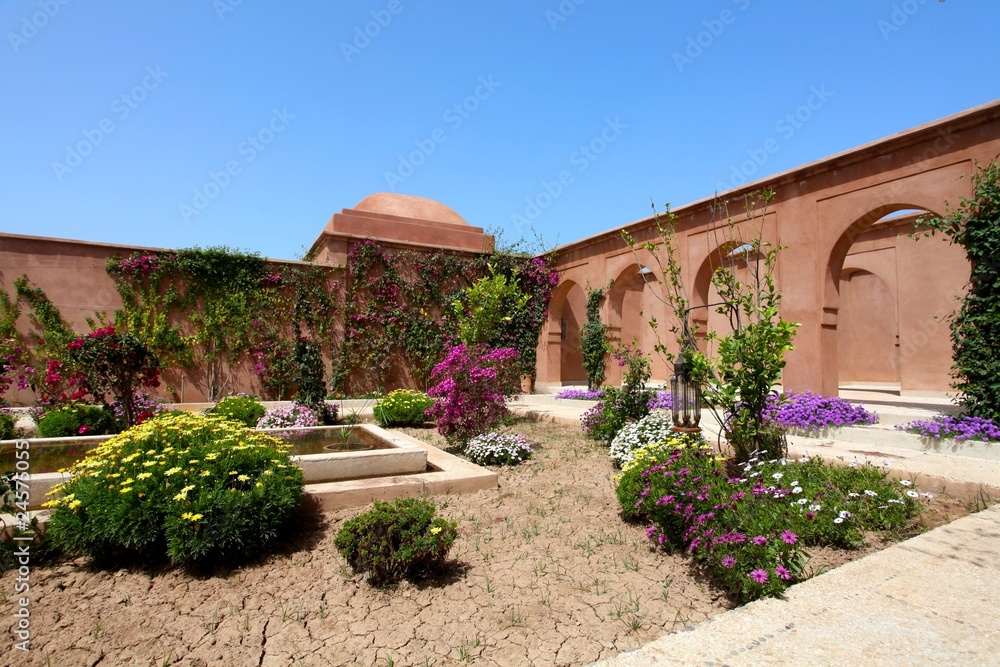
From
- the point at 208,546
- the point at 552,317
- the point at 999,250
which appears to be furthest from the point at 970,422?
the point at 552,317

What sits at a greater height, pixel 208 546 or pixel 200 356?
pixel 200 356

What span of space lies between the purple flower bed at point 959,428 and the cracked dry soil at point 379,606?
3828 millimetres

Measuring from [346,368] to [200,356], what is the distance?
2905 mm

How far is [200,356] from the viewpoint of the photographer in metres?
11.1

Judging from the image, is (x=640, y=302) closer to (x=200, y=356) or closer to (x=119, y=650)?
(x=200, y=356)

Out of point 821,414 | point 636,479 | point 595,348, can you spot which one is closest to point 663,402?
point 821,414

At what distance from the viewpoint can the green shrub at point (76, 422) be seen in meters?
6.46

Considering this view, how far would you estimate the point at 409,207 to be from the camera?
1594 cm

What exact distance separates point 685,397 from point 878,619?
132 inches

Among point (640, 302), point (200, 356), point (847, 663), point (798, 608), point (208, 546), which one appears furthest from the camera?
point (640, 302)

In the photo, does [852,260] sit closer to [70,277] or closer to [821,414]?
[821,414]

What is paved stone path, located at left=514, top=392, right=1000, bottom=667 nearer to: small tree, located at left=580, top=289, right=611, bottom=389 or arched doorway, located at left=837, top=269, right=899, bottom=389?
small tree, located at left=580, top=289, right=611, bottom=389

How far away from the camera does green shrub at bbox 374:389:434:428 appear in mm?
8773

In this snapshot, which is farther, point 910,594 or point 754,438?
point 754,438
